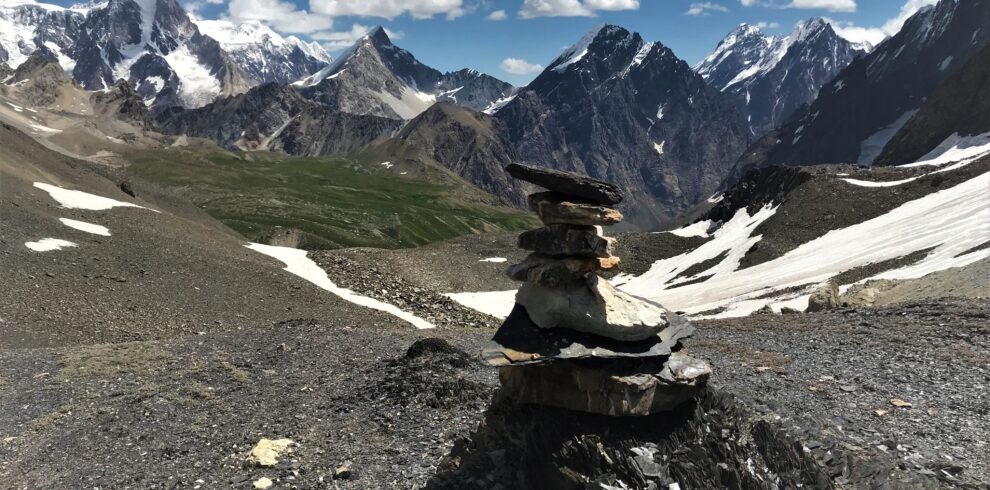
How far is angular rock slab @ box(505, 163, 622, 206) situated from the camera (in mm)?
15367

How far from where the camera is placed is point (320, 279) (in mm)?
62250

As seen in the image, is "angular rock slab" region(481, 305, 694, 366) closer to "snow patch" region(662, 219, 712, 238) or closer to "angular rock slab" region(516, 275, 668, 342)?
"angular rock slab" region(516, 275, 668, 342)

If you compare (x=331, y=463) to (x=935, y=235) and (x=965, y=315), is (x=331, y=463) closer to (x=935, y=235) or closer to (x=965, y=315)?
(x=965, y=315)

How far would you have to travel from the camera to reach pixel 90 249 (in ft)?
155

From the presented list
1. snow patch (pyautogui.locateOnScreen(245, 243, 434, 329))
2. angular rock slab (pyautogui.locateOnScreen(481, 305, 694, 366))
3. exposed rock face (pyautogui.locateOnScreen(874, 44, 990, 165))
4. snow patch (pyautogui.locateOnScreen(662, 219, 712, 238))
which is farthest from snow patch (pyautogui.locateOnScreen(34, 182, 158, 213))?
exposed rock face (pyautogui.locateOnScreen(874, 44, 990, 165))

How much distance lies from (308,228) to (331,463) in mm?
154704

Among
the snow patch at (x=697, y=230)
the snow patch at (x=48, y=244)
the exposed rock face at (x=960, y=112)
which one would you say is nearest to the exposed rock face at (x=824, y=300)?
the snow patch at (x=48, y=244)

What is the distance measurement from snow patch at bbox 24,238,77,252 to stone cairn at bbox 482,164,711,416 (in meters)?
44.9

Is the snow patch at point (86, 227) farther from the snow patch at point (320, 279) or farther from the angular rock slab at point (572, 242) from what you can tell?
the angular rock slab at point (572, 242)

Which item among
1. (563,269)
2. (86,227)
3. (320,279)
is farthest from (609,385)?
(86,227)

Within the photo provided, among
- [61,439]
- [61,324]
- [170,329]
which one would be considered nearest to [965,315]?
[61,439]

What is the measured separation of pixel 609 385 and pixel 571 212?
14.9 ft

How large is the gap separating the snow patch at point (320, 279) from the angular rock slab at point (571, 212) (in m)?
37.1

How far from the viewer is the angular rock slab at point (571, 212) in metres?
15.4
